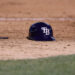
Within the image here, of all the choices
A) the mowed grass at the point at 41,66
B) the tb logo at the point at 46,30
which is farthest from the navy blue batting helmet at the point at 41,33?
the mowed grass at the point at 41,66

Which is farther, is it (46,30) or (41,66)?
(46,30)

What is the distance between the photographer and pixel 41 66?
280 inches

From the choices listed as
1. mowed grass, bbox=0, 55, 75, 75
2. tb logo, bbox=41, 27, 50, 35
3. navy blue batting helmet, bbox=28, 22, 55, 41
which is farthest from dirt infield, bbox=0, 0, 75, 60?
mowed grass, bbox=0, 55, 75, 75

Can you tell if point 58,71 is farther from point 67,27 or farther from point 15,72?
point 67,27

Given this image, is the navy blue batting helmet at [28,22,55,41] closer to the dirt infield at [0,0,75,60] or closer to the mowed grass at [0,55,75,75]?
the dirt infield at [0,0,75,60]

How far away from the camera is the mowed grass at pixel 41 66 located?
6.61 meters

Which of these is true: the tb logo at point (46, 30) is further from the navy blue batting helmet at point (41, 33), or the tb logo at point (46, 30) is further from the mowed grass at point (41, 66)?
the mowed grass at point (41, 66)

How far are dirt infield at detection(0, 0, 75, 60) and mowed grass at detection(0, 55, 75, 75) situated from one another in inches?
29.5

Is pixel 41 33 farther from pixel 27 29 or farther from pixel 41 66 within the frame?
pixel 41 66

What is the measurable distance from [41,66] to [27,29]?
697cm

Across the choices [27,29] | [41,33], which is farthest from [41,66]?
[27,29]

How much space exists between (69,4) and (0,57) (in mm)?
13368

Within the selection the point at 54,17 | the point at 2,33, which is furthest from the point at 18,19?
the point at 2,33

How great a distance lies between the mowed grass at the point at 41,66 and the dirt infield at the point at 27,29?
0.75 metres
